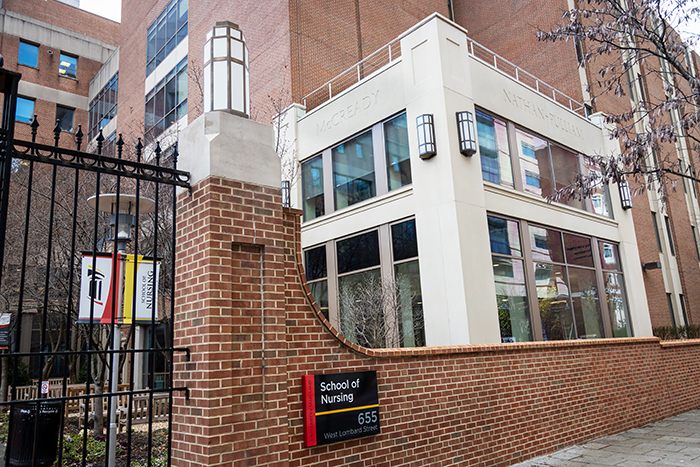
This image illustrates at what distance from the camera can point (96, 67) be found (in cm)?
3397

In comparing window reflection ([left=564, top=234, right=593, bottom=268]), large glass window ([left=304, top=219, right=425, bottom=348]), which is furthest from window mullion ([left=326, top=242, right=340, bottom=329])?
window reflection ([left=564, top=234, right=593, bottom=268])

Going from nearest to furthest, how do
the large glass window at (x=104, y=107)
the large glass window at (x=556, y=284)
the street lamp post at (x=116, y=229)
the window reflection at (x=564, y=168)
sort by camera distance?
the street lamp post at (x=116, y=229), the large glass window at (x=556, y=284), the window reflection at (x=564, y=168), the large glass window at (x=104, y=107)

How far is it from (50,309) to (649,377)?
45.7 feet

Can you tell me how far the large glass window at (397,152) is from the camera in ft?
42.3

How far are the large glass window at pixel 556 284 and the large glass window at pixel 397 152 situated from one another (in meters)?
2.38

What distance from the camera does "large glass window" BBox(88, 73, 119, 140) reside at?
29903 millimetres

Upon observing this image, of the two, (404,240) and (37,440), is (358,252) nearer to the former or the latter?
(404,240)

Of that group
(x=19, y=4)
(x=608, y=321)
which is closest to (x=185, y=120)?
(x=608, y=321)

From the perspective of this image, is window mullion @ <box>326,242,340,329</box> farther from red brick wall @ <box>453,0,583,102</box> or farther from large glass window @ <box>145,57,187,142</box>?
red brick wall @ <box>453,0,583,102</box>

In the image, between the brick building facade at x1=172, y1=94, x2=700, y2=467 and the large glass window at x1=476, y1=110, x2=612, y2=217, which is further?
the large glass window at x1=476, y1=110, x2=612, y2=217

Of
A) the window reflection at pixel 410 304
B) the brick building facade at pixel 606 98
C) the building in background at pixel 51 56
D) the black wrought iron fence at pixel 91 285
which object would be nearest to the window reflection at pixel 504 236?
the window reflection at pixel 410 304

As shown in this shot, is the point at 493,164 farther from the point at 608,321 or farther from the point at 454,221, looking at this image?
the point at 608,321

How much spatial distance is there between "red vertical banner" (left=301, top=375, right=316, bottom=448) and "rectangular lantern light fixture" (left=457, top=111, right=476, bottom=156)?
26.2ft

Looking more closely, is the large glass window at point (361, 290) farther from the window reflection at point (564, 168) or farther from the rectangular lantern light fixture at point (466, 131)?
the window reflection at point (564, 168)
